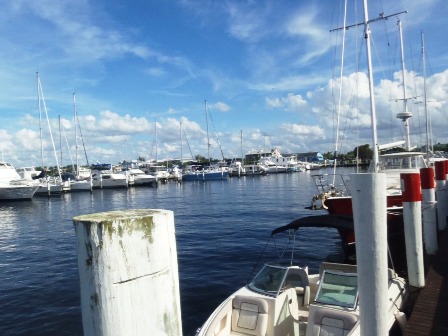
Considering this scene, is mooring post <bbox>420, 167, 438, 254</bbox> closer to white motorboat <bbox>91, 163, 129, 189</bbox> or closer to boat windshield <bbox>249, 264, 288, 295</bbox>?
boat windshield <bbox>249, 264, 288, 295</bbox>

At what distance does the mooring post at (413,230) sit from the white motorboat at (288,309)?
2.97 feet

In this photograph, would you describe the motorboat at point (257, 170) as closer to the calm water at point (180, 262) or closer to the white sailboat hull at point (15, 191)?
the white sailboat hull at point (15, 191)

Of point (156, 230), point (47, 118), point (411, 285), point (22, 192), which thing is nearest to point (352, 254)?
point (411, 285)

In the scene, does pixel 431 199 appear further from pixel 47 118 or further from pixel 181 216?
pixel 47 118

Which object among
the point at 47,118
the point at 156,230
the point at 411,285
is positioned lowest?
the point at 411,285

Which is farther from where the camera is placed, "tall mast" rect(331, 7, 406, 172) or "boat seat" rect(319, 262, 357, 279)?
"tall mast" rect(331, 7, 406, 172)

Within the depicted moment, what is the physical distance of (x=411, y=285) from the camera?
9.56 metres

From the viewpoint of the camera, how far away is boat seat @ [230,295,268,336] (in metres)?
7.73

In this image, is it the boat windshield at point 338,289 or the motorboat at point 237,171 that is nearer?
the boat windshield at point 338,289

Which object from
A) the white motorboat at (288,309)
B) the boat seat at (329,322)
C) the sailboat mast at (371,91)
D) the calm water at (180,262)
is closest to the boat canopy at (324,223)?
the white motorboat at (288,309)

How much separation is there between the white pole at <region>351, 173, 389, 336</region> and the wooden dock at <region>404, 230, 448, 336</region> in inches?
90.5

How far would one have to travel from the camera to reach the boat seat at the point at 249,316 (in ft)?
25.4

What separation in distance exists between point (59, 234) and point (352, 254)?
22219mm

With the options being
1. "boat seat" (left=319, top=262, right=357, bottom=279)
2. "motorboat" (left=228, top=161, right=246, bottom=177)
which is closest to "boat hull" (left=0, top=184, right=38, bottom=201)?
"boat seat" (left=319, top=262, right=357, bottom=279)
